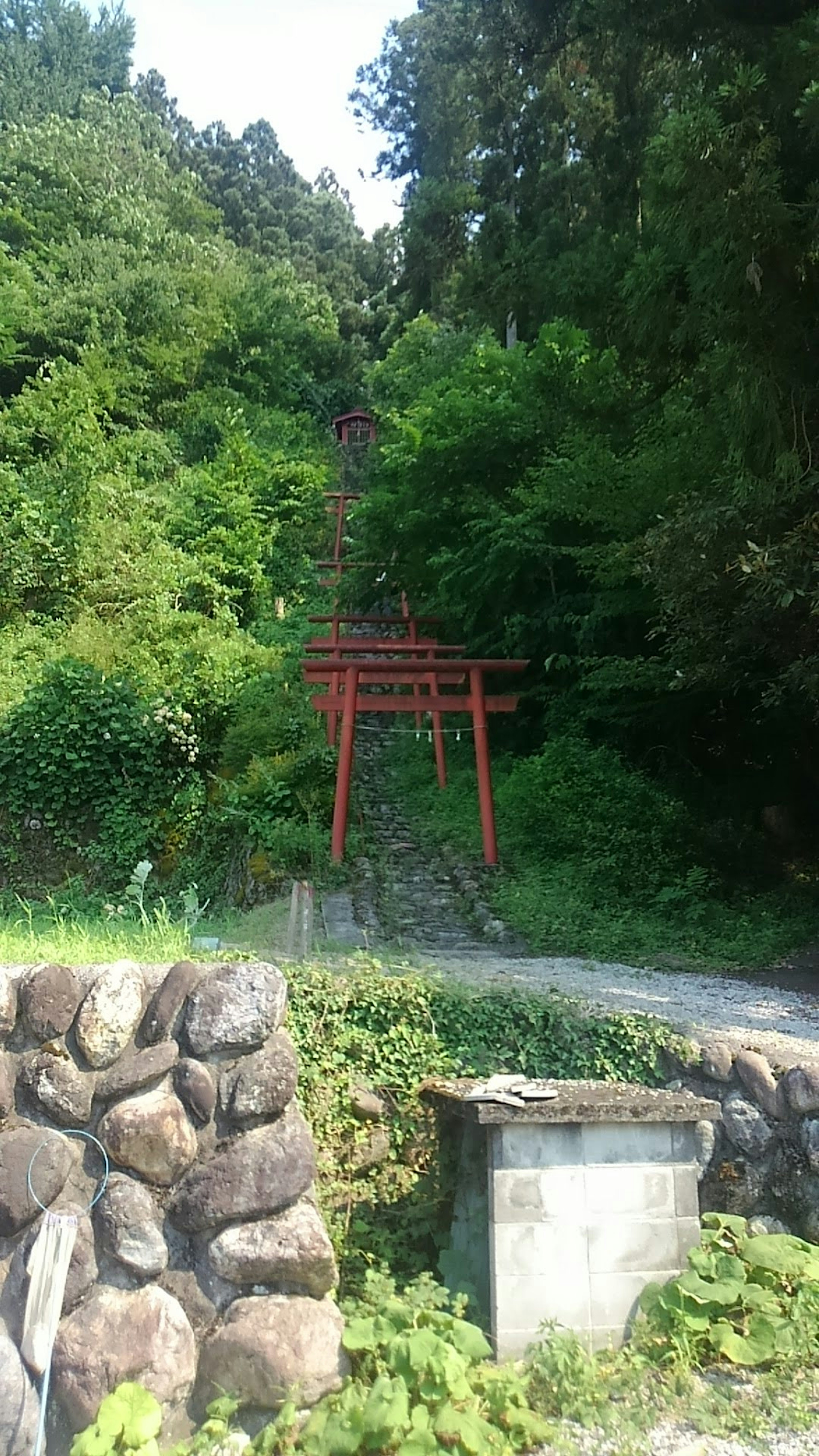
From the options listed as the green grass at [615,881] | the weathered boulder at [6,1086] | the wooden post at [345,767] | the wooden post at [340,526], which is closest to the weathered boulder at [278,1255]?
the weathered boulder at [6,1086]

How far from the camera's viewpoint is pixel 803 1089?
4.11 m

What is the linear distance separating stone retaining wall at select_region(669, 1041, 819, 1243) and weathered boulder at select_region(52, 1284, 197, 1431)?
2079mm

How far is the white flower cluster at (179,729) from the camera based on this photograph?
12438 mm

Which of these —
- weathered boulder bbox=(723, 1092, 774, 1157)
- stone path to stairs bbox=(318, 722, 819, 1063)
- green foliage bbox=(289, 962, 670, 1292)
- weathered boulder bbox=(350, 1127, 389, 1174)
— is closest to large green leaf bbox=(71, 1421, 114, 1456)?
green foliage bbox=(289, 962, 670, 1292)

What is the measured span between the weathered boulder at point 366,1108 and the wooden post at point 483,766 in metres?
6.13

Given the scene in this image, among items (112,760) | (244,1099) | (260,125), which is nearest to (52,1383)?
Answer: (244,1099)

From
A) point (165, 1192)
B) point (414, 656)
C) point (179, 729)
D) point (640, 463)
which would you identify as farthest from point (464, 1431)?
point (414, 656)

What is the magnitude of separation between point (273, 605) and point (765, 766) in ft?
33.3

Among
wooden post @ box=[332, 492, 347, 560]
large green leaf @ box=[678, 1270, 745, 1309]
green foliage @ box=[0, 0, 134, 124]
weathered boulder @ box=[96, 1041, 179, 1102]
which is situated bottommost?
large green leaf @ box=[678, 1270, 745, 1309]

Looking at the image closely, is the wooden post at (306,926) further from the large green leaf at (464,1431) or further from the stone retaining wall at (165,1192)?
the large green leaf at (464,1431)

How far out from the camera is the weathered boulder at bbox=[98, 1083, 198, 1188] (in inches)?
135

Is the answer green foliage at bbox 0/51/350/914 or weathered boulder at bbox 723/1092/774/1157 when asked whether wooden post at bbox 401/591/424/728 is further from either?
weathered boulder at bbox 723/1092/774/1157

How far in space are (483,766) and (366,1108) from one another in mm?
6385

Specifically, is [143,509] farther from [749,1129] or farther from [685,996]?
[749,1129]
